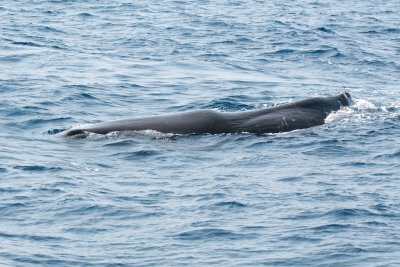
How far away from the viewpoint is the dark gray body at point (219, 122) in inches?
998

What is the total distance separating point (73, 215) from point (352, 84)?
17.7 metres

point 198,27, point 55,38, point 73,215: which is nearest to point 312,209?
point 73,215

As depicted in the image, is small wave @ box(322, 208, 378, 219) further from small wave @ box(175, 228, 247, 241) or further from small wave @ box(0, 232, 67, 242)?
small wave @ box(0, 232, 67, 242)

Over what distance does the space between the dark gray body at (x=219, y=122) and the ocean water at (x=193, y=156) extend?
1.17 ft

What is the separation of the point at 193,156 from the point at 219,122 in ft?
8.24

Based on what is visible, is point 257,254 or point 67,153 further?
point 67,153

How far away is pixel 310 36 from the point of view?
145 ft

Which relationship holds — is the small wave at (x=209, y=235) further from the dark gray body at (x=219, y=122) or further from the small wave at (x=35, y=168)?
the dark gray body at (x=219, y=122)

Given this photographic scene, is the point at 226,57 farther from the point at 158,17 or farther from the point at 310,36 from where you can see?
the point at 158,17

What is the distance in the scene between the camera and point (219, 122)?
1009 inches

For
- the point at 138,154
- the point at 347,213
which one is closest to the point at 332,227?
the point at 347,213

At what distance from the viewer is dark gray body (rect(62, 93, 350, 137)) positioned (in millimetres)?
25359

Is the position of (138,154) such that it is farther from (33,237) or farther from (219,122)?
(33,237)

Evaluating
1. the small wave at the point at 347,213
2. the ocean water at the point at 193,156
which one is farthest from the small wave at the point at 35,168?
the small wave at the point at 347,213
